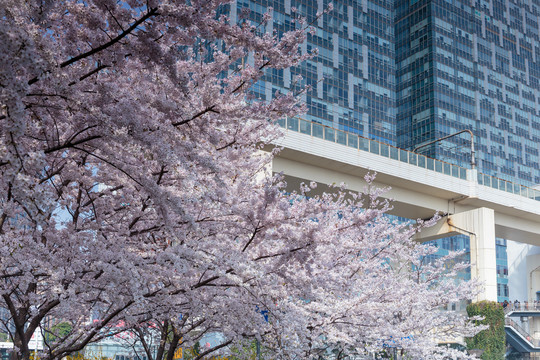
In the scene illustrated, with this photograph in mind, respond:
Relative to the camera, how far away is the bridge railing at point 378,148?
82.6ft

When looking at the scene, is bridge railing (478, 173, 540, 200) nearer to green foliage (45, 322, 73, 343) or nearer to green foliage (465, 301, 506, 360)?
green foliage (465, 301, 506, 360)

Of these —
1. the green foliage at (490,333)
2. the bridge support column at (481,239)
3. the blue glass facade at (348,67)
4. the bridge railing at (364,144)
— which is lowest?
the green foliage at (490,333)

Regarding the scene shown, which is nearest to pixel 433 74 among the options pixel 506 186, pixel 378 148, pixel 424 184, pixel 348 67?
pixel 348 67

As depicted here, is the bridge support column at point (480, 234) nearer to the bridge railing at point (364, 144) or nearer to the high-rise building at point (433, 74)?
the bridge railing at point (364, 144)

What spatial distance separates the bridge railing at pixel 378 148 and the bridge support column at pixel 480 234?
2087 mm

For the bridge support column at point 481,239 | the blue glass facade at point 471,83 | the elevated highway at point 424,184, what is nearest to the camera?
the elevated highway at point 424,184

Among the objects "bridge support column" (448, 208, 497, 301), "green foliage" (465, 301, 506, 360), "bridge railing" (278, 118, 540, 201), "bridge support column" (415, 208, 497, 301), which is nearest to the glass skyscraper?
"bridge railing" (278, 118, 540, 201)

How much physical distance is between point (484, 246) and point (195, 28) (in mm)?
31590

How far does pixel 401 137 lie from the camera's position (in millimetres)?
109125

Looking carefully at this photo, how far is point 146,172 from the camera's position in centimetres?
671

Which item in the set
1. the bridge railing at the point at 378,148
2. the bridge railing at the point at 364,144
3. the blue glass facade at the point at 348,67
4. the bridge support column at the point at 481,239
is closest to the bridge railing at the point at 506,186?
the bridge railing at the point at 378,148

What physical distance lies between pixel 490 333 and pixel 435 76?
76894 millimetres

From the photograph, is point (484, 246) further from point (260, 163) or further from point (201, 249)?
point (201, 249)

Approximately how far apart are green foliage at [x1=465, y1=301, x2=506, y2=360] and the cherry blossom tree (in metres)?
25.9
